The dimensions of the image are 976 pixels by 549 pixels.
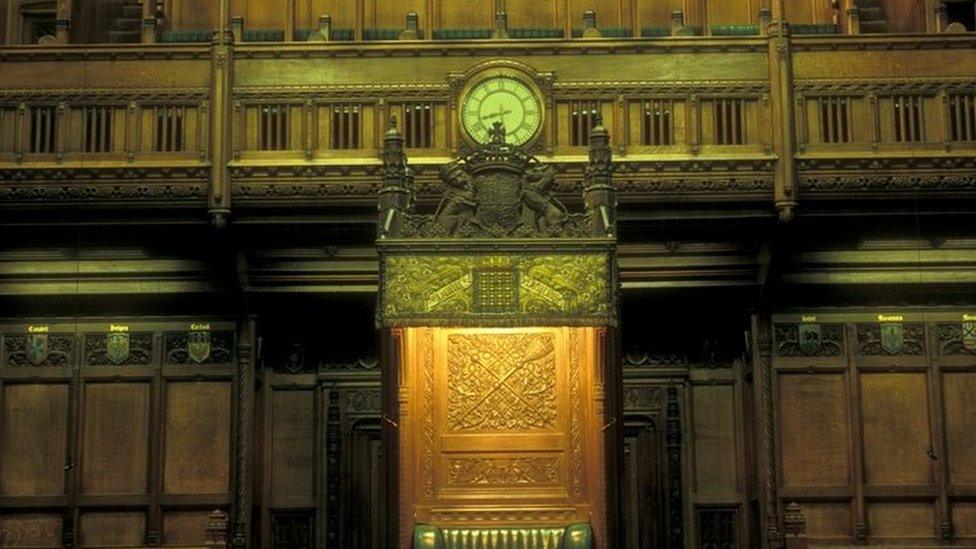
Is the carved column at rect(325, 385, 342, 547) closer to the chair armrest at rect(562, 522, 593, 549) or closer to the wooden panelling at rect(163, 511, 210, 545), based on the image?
the wooden panelling at rect(163, 511, 210, 545)

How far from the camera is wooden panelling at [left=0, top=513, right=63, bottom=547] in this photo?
540 inches

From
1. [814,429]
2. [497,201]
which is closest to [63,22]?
[497,201]

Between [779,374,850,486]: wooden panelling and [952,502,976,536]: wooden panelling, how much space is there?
3.16ft

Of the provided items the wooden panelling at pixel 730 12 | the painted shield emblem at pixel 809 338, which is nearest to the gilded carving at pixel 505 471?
the painted shield emblem at pixel 809 338

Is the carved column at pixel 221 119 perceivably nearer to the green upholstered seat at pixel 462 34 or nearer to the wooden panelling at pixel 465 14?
the green upholstered seat at pixel 462 34

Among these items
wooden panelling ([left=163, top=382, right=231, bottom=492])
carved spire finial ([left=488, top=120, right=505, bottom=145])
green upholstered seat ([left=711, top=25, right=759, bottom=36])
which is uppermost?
green upholstered seat ([left=711, top=25, right=759, bottom=36])

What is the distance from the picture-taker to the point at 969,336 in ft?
45.6

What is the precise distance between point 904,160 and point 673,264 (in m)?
2.14

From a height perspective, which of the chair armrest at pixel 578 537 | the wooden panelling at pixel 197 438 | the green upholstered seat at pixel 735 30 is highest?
the green upholstered seat at pixel 735 30

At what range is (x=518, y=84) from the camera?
517 inches

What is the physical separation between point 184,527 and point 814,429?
18.4 ft

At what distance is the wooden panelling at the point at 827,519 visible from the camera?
44.9 ft

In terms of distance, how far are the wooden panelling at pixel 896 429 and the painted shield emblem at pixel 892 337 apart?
233mm

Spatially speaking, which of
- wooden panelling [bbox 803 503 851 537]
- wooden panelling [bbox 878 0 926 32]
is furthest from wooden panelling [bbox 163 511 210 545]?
wooden panelling [bbox 878 0 926 32]
